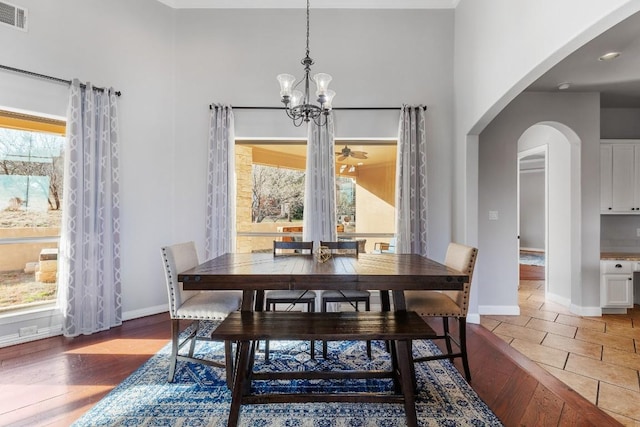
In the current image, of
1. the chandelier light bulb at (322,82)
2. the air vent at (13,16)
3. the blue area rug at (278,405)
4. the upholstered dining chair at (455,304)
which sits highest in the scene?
the air vent at (13,16)

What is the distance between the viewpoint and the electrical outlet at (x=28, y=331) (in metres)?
2.97

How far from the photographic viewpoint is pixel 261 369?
2.44 metres

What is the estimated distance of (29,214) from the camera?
3.11 meters

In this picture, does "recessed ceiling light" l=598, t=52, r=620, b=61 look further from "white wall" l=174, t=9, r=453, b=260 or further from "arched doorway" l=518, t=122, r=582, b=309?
"white wall" l=174, t=9, r=453, b=260

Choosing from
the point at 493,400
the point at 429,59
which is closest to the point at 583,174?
the point at 429,59

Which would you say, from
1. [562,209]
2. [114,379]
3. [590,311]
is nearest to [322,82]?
[114,379]

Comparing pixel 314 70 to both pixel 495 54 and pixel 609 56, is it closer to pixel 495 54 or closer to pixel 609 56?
pixel 495 54

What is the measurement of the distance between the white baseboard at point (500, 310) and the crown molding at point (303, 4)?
3.81 m

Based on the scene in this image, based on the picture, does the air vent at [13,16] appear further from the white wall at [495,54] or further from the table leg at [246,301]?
the white wall at [495,54]

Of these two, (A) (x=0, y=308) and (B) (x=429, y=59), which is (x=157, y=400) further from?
(B) (x=429, y=59)

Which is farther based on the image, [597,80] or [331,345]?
[597,80]

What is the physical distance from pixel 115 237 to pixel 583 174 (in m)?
5.68

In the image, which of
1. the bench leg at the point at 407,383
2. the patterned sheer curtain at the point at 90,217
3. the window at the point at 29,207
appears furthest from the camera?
the patterned sheer curtain at the point at 90,217

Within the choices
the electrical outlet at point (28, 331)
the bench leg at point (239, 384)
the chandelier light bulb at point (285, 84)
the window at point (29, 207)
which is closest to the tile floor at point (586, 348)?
the bench leg at point (239, 384)
